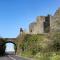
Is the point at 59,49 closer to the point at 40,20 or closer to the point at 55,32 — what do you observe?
the point at 55,32

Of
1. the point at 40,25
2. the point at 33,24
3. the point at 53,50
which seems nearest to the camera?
the point at 53,50

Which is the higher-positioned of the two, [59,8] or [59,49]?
[59,8]

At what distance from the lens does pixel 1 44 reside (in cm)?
11475

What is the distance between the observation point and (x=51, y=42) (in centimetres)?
2811

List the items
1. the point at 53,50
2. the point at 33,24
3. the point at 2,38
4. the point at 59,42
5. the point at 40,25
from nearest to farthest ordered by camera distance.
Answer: the point at 59,42 < the point at 53,50 < the point at 40,25 < the point at 33,24 < the point at 2,38

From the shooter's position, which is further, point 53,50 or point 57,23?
point 53,50

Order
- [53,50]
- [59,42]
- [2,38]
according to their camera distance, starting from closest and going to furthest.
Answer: [59,42] < [53,50] < [2,38]

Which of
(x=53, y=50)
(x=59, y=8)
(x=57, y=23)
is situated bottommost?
(x=53, y=50)

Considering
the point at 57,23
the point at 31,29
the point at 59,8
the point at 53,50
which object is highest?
the point at 31,29

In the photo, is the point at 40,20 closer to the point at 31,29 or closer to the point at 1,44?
the point at 31,29

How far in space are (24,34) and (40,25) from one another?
5446 mm

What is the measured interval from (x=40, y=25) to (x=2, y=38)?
34.3 metres

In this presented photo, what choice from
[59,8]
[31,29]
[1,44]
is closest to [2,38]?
[1,44]

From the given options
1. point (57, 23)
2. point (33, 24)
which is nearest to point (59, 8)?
point (57, 23)
